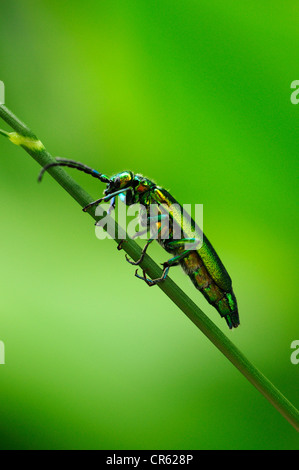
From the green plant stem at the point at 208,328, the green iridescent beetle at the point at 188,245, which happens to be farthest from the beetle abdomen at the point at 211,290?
the green plant stem at the point at 208,328

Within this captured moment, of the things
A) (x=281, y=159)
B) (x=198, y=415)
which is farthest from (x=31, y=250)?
(x=281, y=159)

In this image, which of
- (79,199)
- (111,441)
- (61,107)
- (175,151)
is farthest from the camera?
(61,107)

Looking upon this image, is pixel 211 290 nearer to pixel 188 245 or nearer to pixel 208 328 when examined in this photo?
pixel 188 245

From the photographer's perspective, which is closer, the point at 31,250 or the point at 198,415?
the point at 198,415

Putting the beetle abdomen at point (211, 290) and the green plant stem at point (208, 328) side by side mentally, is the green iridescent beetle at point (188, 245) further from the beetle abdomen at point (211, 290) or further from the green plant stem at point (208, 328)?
the green plant stem at point (208, 328)

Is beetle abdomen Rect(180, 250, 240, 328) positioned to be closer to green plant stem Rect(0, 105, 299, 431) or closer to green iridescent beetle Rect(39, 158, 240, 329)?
green iridescent beetle Rect(39, 158, 240, 329)

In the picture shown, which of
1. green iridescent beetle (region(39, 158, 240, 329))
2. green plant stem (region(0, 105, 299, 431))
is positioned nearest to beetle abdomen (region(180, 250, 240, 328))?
green iridescent beetle (region(39, 158, 240, 329))

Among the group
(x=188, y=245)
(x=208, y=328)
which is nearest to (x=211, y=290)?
(x=188, y=245)

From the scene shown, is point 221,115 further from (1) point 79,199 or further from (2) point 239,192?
(1) point 79,199

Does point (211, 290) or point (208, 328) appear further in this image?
point (211, 290)
